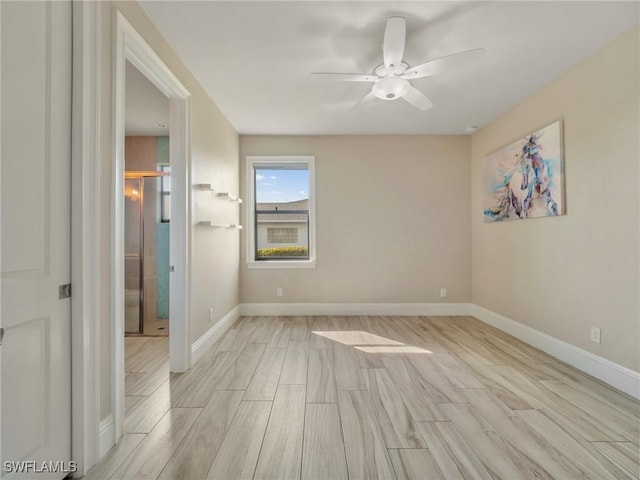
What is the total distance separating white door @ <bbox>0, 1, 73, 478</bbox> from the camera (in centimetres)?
120

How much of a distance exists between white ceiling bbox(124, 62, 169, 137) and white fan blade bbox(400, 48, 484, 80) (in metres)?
2.25

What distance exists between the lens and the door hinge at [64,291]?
1.43 meters

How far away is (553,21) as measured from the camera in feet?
7.05

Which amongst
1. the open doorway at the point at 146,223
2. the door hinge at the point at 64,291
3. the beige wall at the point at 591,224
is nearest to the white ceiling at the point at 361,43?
the beige wall at the point at 591,224

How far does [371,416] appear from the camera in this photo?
197 cm

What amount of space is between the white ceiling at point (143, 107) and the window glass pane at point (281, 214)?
4.76 ft

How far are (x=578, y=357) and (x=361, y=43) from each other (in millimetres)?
3133

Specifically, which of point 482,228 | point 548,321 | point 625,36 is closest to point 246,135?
point 482,228

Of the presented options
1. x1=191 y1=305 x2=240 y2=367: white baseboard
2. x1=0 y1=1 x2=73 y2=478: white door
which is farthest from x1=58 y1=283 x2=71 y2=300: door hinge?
x1=191 y1=305 x2=240 y2=367: white baseboard

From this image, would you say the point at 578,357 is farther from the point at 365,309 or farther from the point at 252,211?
the point at 252,211

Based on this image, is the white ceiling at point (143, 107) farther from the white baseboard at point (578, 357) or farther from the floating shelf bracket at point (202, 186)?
the white baseboard at point (578, 357)

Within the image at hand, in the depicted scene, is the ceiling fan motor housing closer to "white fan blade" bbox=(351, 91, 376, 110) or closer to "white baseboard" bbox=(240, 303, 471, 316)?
"white fan blade" bbox=(351, 91, 376, 110)

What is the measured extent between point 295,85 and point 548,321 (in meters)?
3.34

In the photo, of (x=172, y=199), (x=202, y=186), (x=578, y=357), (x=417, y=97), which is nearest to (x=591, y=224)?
(x=578, y=357)
